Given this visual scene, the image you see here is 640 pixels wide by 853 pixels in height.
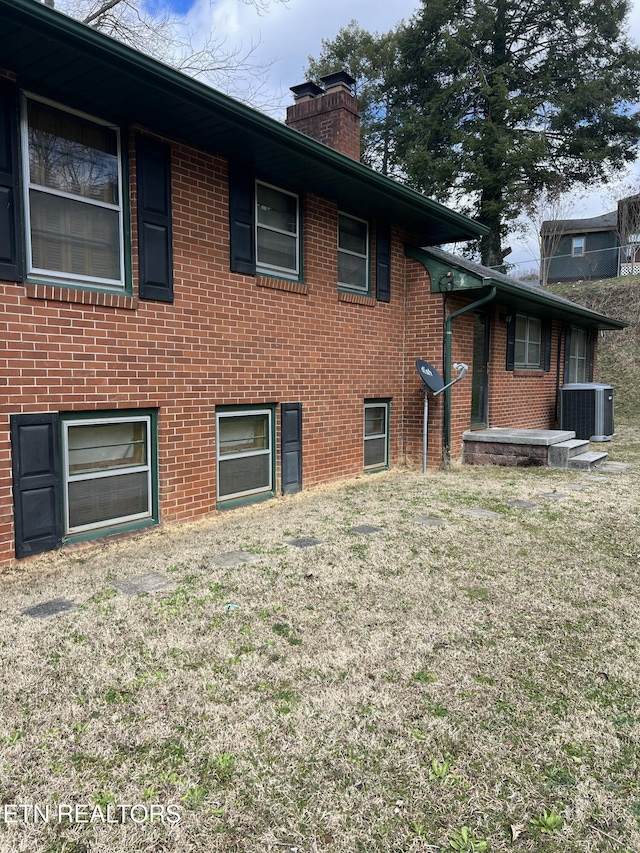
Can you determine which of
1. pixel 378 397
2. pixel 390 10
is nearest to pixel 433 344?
pixel 378 397

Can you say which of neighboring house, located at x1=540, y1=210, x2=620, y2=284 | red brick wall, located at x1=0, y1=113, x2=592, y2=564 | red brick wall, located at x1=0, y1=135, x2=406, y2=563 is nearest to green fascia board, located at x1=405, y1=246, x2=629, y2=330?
red brick wall, located at x1=0, y1=113, x2=592, y2=564

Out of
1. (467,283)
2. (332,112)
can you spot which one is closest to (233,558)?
(467,283)

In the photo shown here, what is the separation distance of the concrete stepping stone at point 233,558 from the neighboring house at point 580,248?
89.2 feet

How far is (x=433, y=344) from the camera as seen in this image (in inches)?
350

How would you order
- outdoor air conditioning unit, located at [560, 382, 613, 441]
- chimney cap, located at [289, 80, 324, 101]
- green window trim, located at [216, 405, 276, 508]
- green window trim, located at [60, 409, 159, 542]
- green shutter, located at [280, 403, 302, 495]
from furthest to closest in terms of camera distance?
outdoor air conditioning unit, located at [560, 382, 613, 441], chimney cap, located at [289, 80, 324, 101], green shutter, located at [280, 403, 302, 495], green window trim, located at [216, 405, 276, 508], green window trim, located at [60, 409, 159, 542]

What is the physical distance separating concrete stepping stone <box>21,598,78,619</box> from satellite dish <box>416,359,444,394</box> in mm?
6025

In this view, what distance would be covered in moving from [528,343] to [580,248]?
24358 mm

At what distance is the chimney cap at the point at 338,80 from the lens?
8.90 m

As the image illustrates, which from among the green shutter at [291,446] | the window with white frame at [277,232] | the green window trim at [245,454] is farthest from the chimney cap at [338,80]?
the green window trim at [245,454]

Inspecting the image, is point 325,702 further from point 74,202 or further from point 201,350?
point 74,202

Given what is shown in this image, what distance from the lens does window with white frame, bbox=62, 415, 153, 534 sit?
473 cm

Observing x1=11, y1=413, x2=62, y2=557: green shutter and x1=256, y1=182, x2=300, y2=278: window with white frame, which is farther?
x1=256, y1=182, x2=300, y2=278: window with white frame

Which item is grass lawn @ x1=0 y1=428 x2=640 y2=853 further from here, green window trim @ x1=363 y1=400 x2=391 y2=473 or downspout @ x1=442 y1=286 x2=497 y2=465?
downspout @ x1=442 y1=286 x2=497 y2=465

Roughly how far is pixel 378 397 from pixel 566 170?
2052 cm
